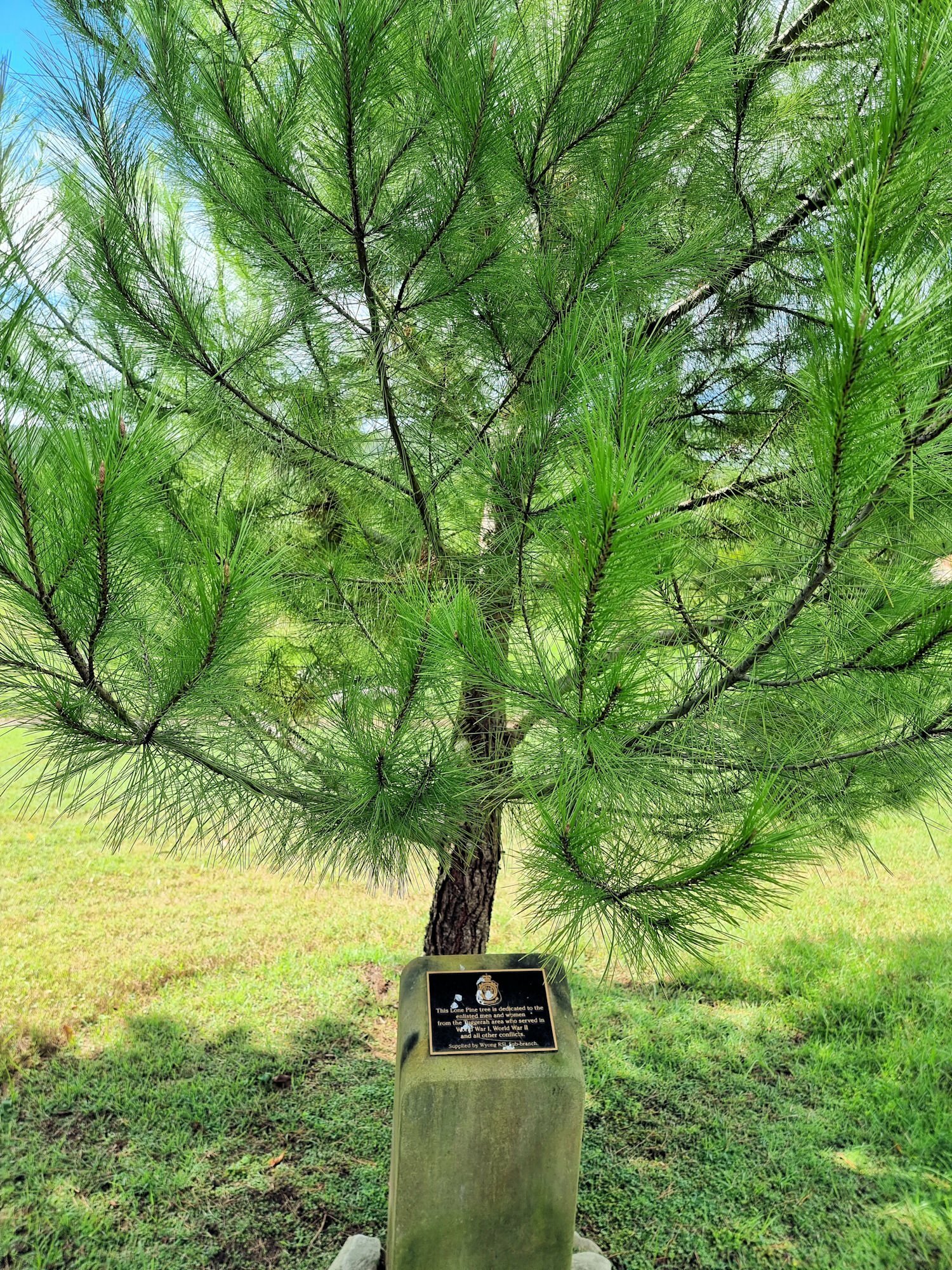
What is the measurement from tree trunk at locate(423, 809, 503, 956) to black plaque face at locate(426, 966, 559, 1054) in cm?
46

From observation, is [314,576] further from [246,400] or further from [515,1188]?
[515,1188]

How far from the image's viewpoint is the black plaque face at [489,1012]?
74.5 inches

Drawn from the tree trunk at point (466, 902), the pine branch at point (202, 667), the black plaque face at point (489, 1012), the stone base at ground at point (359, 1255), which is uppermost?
the pine branch at point (202, 667)

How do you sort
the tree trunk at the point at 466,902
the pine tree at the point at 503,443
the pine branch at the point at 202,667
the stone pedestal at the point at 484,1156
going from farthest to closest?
the tree trunk at the point at 466,902 < the stone pedestal at the point at 484,1156 < the pine branch at the point at 202,667 < the pine tree at the point at 503,443

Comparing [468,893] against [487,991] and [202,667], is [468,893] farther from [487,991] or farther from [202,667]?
[202,667]

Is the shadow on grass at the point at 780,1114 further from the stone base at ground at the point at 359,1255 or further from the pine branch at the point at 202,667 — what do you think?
the pine branch at the point at 202,667

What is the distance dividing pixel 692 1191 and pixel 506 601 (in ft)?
6.65

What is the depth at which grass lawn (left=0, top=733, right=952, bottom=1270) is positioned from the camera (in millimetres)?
2348

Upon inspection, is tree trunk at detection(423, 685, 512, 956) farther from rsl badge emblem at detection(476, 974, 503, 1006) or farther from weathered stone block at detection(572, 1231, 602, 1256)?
weathered stone block at detection(572, 1231, 602, 1256)

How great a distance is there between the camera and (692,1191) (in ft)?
8.32

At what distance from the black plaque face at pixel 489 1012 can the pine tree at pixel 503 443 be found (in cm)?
35

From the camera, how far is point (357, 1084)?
3.05 metres

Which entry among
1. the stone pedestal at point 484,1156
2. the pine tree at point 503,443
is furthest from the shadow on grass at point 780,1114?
the pine tree at point 503,443

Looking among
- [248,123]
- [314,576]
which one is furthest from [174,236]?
[314,576]
